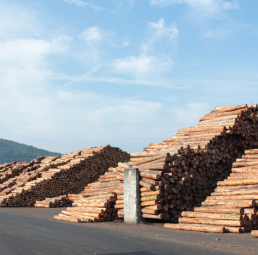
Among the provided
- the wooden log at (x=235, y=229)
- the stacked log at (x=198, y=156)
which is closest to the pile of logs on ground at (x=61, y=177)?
the stacked log at (x=198, y=156)

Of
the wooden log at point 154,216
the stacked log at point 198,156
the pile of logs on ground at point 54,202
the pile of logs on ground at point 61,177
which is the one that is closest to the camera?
the wooden log at point 154,216

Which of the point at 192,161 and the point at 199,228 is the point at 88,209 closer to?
the point at 192,161

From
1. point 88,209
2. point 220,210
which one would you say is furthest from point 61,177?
point 220,210

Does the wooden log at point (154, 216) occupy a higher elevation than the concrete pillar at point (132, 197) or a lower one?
lower

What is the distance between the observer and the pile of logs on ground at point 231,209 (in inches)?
433

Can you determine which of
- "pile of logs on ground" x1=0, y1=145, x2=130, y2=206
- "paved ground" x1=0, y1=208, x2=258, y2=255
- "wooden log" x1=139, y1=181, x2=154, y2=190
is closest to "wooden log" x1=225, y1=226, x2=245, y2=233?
"paved ground" x1=0, y1=208, x2=258, y2=255

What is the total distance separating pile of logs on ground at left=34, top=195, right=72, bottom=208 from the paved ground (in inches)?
359

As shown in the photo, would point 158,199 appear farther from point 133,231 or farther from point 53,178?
point 53,178

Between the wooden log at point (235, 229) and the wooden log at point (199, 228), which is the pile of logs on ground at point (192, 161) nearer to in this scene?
the wooden log at point (199, 228)

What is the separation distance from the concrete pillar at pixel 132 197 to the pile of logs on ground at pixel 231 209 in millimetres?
1670

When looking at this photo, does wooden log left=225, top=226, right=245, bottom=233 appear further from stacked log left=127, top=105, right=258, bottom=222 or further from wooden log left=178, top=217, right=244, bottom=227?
stacked log left=127, top=105, right=258, bottom=222

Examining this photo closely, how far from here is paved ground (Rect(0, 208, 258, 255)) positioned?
8.30 meters

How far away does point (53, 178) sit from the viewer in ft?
79.3

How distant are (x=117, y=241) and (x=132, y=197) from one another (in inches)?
168
